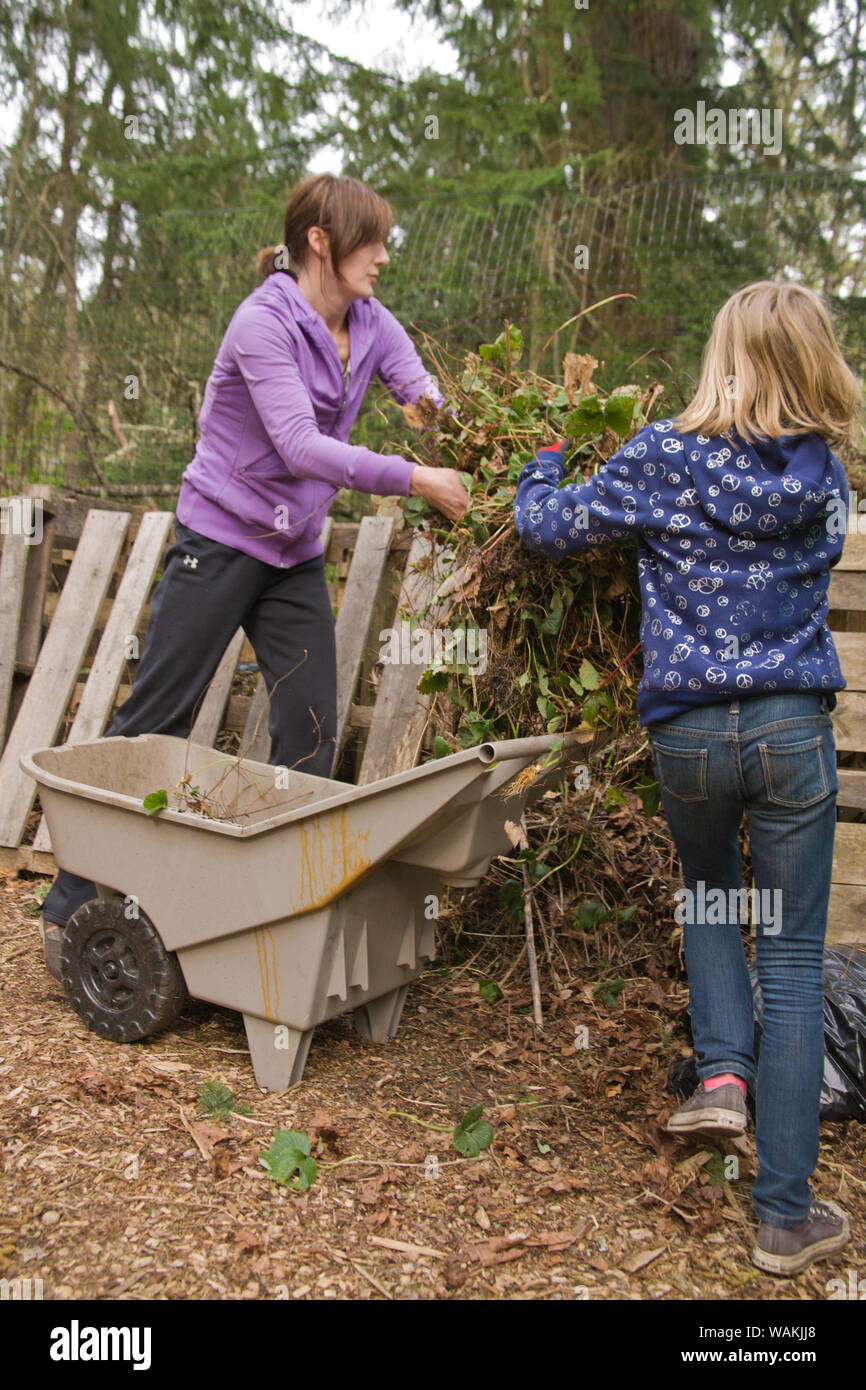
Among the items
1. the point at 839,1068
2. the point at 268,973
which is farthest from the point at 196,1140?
the point at 839,1068

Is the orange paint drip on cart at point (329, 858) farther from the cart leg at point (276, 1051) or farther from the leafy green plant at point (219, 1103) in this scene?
the leafy green plant at point (219, 1103)

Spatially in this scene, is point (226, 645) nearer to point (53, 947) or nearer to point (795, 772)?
point (53, 947)

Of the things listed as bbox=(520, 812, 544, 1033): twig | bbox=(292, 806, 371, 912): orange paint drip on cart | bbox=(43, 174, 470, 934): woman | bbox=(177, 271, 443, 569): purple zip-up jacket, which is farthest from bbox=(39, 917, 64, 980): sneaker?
bbox=(520, 812, 544, 1033): twig

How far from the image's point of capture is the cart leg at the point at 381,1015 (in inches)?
112

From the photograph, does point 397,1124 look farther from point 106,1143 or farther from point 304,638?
point 304,638

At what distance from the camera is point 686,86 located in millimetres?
8289

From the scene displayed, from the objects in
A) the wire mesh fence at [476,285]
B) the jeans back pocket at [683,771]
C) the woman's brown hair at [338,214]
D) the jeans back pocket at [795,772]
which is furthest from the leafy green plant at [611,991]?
the wire mesh fence at [476,285]

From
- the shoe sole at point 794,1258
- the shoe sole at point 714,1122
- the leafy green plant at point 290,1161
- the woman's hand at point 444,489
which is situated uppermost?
the woman's hand at point 444,489

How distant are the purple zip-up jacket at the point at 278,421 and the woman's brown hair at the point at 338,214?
0.14 metres

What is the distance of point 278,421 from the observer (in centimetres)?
267

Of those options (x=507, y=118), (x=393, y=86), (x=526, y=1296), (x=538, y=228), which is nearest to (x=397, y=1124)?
(x=526, y=1296)

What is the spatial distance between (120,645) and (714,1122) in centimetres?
292
